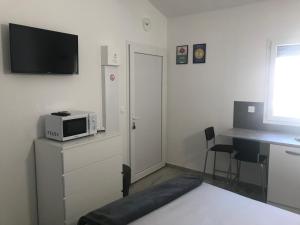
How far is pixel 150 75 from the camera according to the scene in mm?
4219

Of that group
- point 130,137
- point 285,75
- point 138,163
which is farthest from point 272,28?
point 138,163

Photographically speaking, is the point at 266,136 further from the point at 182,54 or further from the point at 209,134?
the point at 182,54

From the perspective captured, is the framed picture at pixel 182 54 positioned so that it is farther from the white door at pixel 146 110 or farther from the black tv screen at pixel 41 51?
the black tv screen at pixel 41 51

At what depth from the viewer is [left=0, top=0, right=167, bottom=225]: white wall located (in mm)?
2441

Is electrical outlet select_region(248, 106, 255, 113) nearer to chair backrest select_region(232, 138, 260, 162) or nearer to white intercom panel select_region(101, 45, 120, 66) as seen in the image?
chair backrest select_region(232, 138, 260, 162)

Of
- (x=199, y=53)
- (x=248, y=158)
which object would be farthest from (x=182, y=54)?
(x=248, y=158)

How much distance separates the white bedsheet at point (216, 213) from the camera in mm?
1813

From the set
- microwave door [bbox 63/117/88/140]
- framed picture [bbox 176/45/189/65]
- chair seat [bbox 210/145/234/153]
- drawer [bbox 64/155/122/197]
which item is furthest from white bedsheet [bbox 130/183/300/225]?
framed picture [bbox 176/45/189/65]

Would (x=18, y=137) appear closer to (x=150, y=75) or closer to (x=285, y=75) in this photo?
(x=150, y=75)

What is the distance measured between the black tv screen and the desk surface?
224cm

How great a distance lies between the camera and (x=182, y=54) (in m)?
4.38

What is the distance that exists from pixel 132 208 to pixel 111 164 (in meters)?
1.07

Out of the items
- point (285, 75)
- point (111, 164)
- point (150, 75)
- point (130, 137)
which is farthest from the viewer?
point (150, 75)

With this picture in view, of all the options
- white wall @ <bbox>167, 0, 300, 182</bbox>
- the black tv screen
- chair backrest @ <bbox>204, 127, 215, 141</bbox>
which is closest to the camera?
the black tv screen
